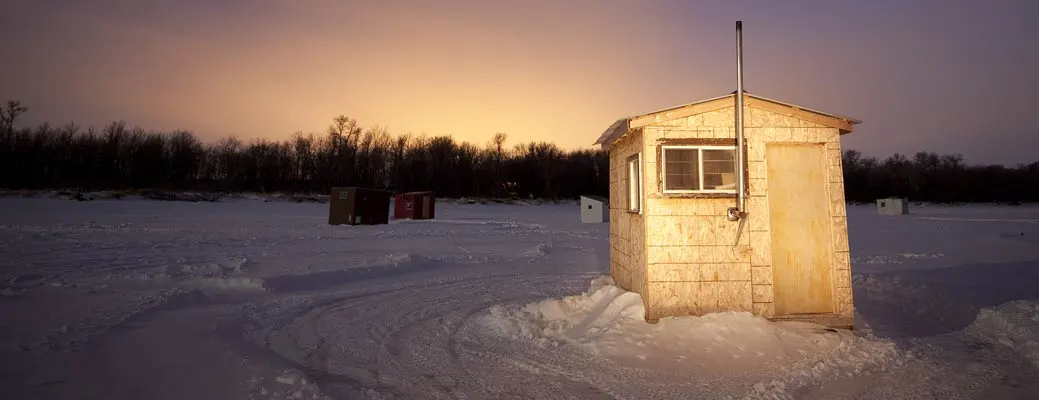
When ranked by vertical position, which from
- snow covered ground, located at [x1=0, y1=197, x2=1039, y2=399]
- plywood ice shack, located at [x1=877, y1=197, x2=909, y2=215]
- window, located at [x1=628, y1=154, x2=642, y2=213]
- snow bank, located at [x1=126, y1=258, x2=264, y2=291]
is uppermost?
plywood ice shack, located at [x1=877, y1=197, x2=909, y2=215]

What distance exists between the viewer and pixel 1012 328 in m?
7.01

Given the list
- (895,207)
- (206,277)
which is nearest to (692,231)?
(206,277)

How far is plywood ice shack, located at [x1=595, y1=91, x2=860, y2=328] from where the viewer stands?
7453 mm

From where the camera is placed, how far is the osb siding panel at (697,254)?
7.46 metres

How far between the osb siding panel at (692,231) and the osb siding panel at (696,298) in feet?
2.03

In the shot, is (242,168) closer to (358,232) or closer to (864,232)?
(358,232)

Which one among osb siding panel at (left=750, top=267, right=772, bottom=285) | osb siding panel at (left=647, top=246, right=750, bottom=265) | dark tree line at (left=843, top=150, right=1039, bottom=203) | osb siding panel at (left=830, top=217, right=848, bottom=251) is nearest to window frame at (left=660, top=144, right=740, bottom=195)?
osb siding panel at (left=647, top=246, right=750, bottom=265)

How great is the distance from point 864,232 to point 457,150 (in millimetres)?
60934

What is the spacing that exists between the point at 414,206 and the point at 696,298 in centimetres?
2957

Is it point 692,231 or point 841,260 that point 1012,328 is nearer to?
point 841,260

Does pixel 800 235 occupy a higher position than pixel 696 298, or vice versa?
pixel 800 235

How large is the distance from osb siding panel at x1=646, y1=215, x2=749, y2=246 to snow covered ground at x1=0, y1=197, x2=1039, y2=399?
3.59 feet

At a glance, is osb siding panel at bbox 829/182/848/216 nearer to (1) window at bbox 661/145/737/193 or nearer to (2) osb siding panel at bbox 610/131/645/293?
(1) window at bbox 661/145/737/193

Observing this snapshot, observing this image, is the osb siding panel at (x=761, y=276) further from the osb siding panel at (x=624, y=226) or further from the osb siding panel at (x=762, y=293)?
the osb siding panel at (x=624, y=226)
